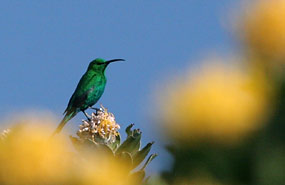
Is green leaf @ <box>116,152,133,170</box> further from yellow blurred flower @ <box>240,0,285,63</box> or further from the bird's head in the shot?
the bird's head

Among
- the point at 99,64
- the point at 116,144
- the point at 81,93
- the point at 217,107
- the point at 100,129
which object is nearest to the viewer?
the point at 217,107

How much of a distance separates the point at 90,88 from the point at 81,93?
0.18 m

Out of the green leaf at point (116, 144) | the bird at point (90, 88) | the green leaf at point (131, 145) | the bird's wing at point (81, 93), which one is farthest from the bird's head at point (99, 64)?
the green leaf at point (131, 145)

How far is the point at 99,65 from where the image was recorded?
6.52 metres

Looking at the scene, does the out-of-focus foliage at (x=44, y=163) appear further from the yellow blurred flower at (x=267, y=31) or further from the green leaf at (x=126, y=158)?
the green leaf at (x=126, y=158)

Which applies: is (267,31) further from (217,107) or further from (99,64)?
(99,64)

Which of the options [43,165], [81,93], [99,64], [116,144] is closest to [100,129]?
[116,144]

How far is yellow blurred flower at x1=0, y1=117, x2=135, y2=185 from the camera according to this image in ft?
3.60

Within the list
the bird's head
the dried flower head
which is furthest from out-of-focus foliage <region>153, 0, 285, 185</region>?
the bird's head

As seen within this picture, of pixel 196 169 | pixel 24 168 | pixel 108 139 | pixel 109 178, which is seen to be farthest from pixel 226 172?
pixel 108 139

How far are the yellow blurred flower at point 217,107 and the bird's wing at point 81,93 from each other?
4364 mm

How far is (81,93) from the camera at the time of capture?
19.1 feet

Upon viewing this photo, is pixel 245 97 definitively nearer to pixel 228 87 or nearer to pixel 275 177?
pixel 228 87

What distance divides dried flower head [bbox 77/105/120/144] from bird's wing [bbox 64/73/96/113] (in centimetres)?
219
